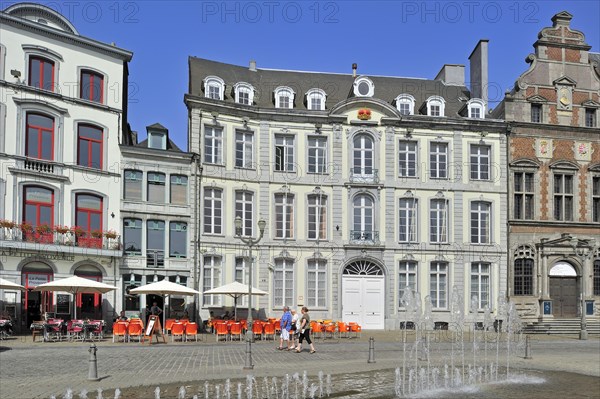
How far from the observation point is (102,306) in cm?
3238

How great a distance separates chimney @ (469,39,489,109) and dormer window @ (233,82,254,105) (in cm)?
1296

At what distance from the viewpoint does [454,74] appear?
142 feet

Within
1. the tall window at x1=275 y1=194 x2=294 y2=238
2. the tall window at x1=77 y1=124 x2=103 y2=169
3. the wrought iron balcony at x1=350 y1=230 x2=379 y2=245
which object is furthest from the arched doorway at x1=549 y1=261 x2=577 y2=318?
the tall window at x1=77 y1=124 x2=103 y2=169

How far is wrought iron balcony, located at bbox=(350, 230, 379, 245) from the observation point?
37562 millimetres

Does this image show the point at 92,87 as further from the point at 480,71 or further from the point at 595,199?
the point at 595,199

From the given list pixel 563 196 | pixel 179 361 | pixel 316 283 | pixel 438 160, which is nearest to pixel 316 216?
pixel 316 283

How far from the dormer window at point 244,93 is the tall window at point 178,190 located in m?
5.22

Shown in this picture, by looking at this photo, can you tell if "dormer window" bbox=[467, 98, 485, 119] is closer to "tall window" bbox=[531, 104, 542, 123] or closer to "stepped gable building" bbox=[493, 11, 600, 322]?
"stepped gable building" bbox=[493, 11, 600, 322]

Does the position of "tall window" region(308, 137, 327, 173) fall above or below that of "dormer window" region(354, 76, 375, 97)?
below

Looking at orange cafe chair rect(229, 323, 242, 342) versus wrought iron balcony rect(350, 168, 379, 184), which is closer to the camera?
orange cafe chair rect(229, 323, 242, 342)

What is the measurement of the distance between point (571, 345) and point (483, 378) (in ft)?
44.6

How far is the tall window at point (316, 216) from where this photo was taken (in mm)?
37469

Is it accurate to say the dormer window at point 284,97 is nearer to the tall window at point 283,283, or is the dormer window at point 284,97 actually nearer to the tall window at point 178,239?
the tall window at point 283,283

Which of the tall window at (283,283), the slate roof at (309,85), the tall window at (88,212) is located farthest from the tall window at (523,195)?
the tall window at (88,212)
